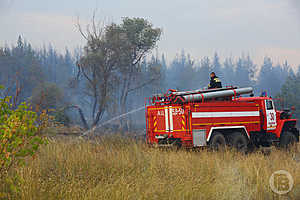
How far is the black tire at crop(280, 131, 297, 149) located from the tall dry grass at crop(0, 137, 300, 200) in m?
5.43

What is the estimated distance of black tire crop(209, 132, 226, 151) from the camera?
1111 cm

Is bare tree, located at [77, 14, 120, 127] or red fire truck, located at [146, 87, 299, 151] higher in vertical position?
bare tree, located at [77, 14, 120, 127]

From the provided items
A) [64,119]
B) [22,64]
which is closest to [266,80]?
[22,64]

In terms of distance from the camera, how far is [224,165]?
7.86 metres

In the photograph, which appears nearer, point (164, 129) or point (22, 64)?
point (164, 129)

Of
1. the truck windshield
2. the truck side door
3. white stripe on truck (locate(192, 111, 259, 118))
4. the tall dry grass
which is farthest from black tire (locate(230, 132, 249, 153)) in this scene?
the tall dry grass

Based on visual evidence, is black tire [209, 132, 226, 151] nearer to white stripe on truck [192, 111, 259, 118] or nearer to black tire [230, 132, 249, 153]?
black tire [230, 132, 249, 153]

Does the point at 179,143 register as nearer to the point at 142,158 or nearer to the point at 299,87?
the point at 142,158

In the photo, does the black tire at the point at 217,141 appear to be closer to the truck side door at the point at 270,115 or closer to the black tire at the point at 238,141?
the black tire at the point at 238,141

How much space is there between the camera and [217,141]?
37.3 feet

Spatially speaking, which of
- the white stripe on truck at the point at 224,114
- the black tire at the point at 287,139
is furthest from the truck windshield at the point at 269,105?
the black tire at the point at 287,139

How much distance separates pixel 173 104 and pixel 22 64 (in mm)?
65848

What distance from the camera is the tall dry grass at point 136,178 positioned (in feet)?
17.3

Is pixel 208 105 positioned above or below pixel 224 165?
above
